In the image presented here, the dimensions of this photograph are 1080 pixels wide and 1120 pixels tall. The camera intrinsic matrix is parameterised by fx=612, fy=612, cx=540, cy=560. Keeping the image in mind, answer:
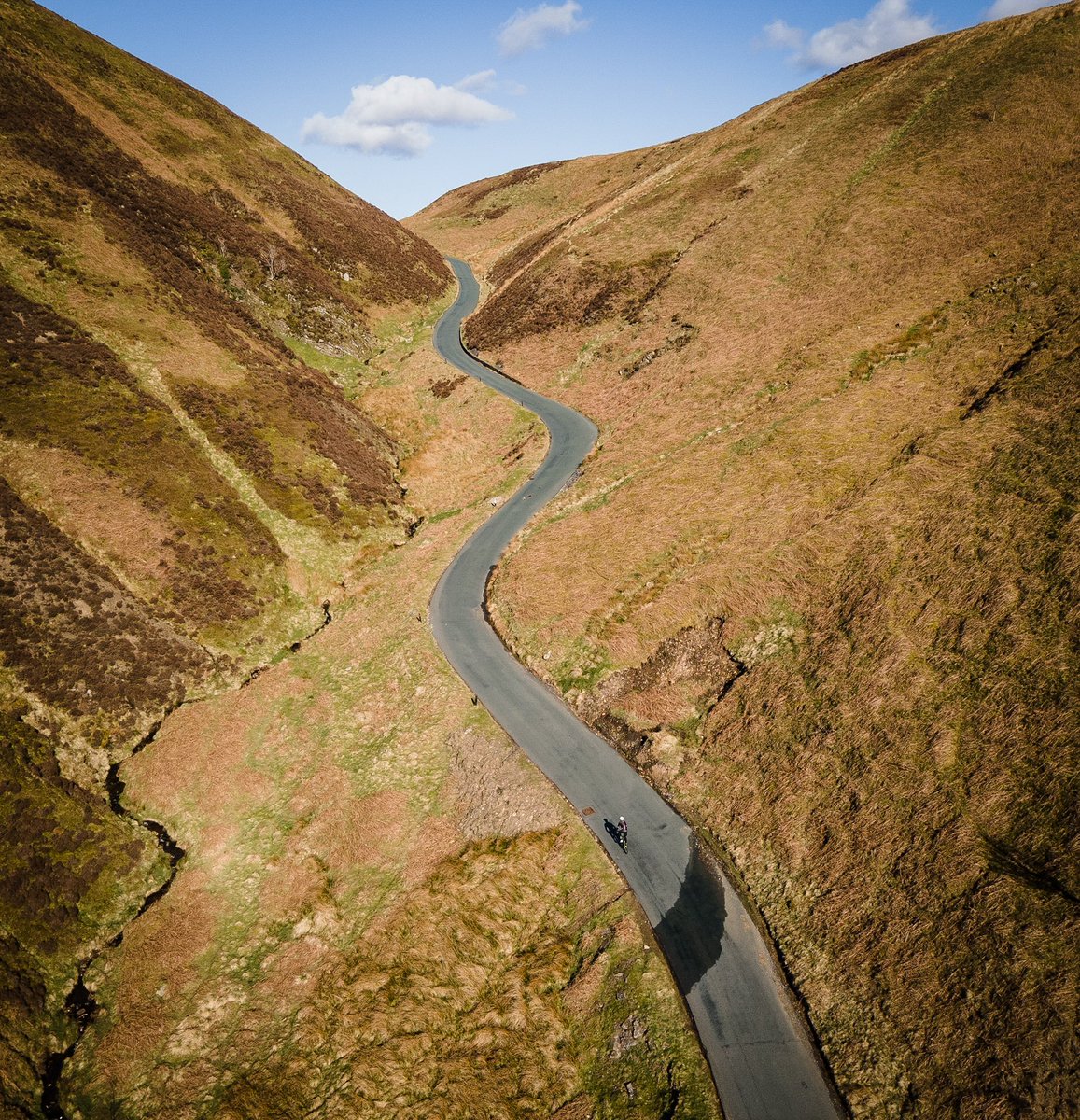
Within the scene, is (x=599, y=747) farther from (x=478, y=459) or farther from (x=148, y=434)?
(x=148, y=434)

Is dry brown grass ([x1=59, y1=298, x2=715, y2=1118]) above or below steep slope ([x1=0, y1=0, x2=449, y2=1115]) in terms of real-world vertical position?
below

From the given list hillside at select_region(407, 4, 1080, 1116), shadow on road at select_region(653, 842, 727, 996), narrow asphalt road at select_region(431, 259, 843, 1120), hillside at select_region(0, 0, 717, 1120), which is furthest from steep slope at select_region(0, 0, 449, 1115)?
shadow on road at select_region(653, 842, 727, 996)

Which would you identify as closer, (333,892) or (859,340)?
(333,892)

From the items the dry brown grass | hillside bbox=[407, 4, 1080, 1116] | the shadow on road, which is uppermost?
hillside bbox=[407, 4, 1080, 1116]

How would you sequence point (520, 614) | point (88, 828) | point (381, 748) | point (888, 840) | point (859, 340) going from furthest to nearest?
point (859, 340)
point (520, 614)
point (381, 748)
point (88, 828)
point (888, 840)

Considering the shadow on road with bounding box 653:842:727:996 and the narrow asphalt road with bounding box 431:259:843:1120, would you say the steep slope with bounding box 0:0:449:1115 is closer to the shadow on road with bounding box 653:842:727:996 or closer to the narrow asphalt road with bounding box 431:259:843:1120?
the narrow asphalt road with bounding box 431:259:843:1120

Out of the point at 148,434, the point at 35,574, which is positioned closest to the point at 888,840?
the point at 35,574

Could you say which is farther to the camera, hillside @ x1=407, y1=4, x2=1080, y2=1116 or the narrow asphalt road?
hillside @ x1=407, y1=4, x2=1080, y2=1116

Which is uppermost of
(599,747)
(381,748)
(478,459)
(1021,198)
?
(1021,198)
